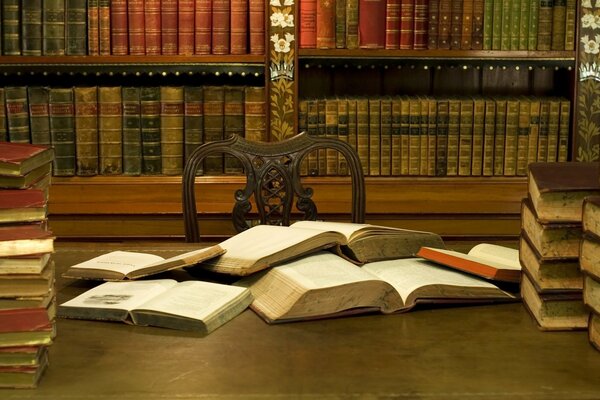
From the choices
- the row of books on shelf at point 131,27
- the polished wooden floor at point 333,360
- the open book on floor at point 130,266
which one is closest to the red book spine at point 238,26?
the row of books on shelf at point 131,27

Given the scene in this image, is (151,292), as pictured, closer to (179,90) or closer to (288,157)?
(288,157)

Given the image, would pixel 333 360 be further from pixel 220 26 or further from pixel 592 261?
pixel 220 26

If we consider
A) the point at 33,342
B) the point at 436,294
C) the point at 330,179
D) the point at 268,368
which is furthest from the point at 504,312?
the point at 330,179

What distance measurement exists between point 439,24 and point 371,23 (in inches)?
8.8

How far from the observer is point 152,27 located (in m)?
2.98

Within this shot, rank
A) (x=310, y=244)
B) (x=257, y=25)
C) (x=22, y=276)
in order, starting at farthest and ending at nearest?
(x=257, y=25) → (x=310, y=244) → (x=22, y=276)

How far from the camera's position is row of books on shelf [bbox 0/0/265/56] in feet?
9.74

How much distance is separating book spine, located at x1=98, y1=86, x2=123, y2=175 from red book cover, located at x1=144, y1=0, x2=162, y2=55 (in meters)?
0.17

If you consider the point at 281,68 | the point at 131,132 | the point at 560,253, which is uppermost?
the point at 281,68

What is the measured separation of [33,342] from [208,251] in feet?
1.79

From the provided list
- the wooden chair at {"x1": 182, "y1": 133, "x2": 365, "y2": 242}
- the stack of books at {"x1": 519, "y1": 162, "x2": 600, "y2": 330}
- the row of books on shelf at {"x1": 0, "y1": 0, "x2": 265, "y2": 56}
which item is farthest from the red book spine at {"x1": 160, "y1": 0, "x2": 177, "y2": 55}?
the stack of books at {"x1": 519, "y1": 162, "x2": 600, "y2": 330}

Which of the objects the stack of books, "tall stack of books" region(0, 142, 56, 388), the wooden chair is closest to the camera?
"tall stack of books" region(0, 142, 56, 388)

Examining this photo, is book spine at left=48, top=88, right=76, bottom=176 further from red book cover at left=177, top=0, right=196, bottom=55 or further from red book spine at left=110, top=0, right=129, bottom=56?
red book cover at left=177, top=0, right=196, bottom=55

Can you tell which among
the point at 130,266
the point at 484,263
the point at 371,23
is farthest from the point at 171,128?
the point at 484,263
